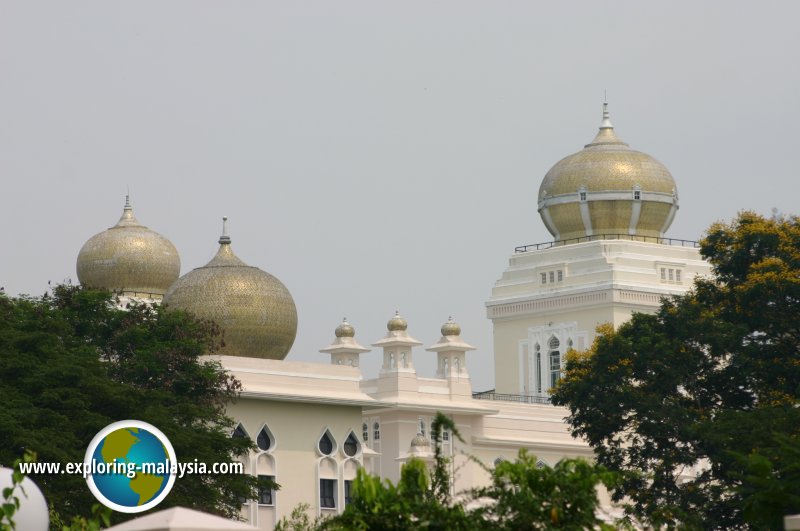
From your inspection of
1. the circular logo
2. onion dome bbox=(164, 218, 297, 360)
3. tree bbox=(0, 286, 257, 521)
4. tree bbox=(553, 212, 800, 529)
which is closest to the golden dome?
onion dome bbox=(164, 218, 297, 360)

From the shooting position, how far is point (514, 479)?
1673 centimetres

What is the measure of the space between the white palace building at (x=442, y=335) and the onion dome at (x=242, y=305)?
39mm

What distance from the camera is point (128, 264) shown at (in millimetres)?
71250

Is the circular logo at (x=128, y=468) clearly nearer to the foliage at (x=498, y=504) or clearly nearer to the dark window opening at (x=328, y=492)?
the foliage at (x=498, y=504)

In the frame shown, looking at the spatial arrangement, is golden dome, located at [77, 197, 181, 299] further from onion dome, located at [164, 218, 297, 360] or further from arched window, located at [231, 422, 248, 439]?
arched window, located at [231, 422, 248, 439]

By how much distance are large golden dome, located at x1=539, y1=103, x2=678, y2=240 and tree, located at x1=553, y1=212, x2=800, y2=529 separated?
28713mm

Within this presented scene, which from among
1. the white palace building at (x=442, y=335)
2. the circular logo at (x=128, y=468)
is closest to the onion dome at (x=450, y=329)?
the white palace building at (x=442, y=335)

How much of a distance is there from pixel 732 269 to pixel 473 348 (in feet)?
77.1

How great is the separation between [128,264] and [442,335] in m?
11.4

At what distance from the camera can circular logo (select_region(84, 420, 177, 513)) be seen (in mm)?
32406

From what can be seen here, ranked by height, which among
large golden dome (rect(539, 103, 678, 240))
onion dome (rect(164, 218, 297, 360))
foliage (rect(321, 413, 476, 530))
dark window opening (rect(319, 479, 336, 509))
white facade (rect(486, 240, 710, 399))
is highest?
large golden dome (rect(539, 103, 678, 240))

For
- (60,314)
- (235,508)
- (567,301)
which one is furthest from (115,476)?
(567,301)

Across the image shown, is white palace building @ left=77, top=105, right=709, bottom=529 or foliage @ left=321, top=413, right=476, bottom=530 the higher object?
white palace building @ left=77, top=105, right=709, bottom=529

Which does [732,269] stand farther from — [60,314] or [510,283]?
[510,283]
